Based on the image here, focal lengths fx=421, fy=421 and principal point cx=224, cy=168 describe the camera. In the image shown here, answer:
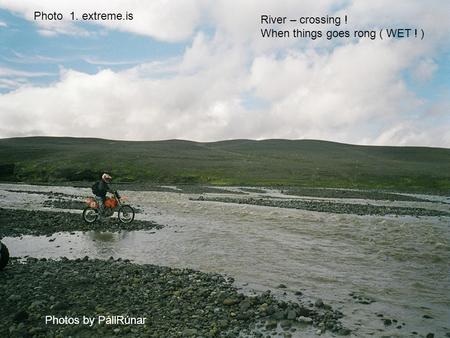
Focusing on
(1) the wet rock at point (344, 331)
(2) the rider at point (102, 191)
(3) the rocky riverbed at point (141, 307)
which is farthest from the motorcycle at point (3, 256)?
(2) the rider at point (102, 191)

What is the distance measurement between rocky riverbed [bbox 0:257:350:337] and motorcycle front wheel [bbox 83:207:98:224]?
41.5 feet

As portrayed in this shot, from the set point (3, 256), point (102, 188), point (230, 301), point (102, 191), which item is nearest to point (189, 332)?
point (230, 301)

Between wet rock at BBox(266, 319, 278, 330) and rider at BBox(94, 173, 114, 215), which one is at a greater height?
rider at BBox(94, 173, 114, 215)

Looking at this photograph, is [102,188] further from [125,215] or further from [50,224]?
[50,224]

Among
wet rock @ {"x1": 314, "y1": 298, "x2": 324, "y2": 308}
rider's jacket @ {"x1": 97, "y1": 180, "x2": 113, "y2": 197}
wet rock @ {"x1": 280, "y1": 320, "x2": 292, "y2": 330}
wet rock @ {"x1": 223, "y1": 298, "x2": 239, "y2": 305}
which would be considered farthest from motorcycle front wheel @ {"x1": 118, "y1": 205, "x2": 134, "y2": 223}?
wet rock @ {"x1": 280, "y1": 320, "x2": 292, "y2": 330}

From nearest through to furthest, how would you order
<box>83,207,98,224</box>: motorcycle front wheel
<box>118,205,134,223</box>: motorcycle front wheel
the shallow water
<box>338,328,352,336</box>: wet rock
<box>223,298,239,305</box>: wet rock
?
<box>338,328,352,336</box>: wet rock < <box>223,298,239,305</box>: wet rock < the shallow water < <box>83,207,98,224</box>: motorcycle front wheel < <box>118,205,134,223</box>: motorcycle front wheel

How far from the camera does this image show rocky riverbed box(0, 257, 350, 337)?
406 inches

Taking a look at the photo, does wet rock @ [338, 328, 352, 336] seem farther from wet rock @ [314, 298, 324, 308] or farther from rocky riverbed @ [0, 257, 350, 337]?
wet rock @ [314, 298, 324, 308]

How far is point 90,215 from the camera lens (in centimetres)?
2791

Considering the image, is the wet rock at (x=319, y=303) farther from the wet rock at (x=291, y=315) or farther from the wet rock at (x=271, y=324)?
the wet rock at (x=271, y=324)

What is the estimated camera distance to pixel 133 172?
10419 centimetres

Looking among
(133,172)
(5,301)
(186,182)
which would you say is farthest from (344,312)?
(133,172)

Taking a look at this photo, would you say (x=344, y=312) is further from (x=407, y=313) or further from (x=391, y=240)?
(x=391, y=240)

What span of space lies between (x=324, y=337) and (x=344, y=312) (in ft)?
6.76
